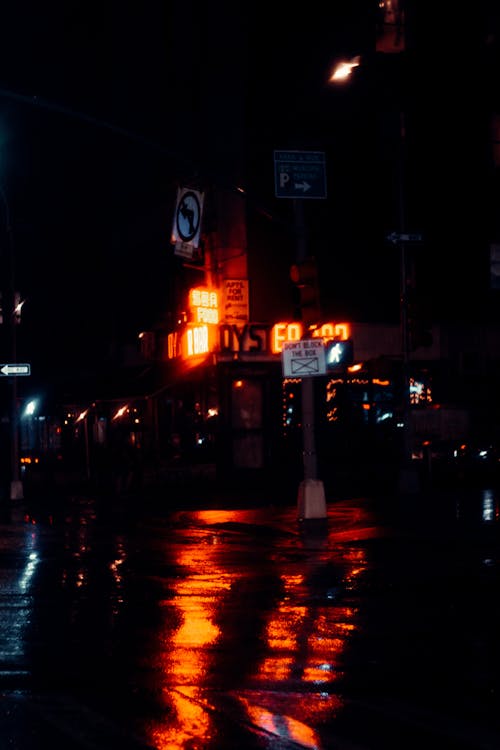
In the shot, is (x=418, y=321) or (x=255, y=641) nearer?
(x=255, y=641)

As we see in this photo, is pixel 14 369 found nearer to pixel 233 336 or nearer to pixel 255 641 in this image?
pixel 233 336

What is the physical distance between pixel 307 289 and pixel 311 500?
4.25 m

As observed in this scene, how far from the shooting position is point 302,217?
21844 millimetres

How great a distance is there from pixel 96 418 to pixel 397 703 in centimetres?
3807

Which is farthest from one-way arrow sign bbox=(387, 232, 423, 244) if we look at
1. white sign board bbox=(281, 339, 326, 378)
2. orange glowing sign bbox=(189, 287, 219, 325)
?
orange glowing sign bbox=(189, 287, 219, 325)

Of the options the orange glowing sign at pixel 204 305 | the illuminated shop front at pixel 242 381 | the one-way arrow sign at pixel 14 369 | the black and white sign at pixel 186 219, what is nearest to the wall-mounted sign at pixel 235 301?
the illuminated shop front at pixel 242 381

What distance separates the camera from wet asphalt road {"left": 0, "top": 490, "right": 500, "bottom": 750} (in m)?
6.92

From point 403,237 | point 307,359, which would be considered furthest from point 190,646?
point 403,237

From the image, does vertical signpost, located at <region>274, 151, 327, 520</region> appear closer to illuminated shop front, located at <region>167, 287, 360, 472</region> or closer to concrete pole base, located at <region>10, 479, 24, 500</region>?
concrete pole base, located at <region>10, 479, 24, 500</region>

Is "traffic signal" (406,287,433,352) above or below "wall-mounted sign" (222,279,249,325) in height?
below

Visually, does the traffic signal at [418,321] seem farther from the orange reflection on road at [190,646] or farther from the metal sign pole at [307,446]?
the orange reflection on road at [190,646]

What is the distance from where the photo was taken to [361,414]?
39312 millimetres


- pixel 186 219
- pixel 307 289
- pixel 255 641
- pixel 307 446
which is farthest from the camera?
pixel 186 219

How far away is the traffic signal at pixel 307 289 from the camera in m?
20.8
